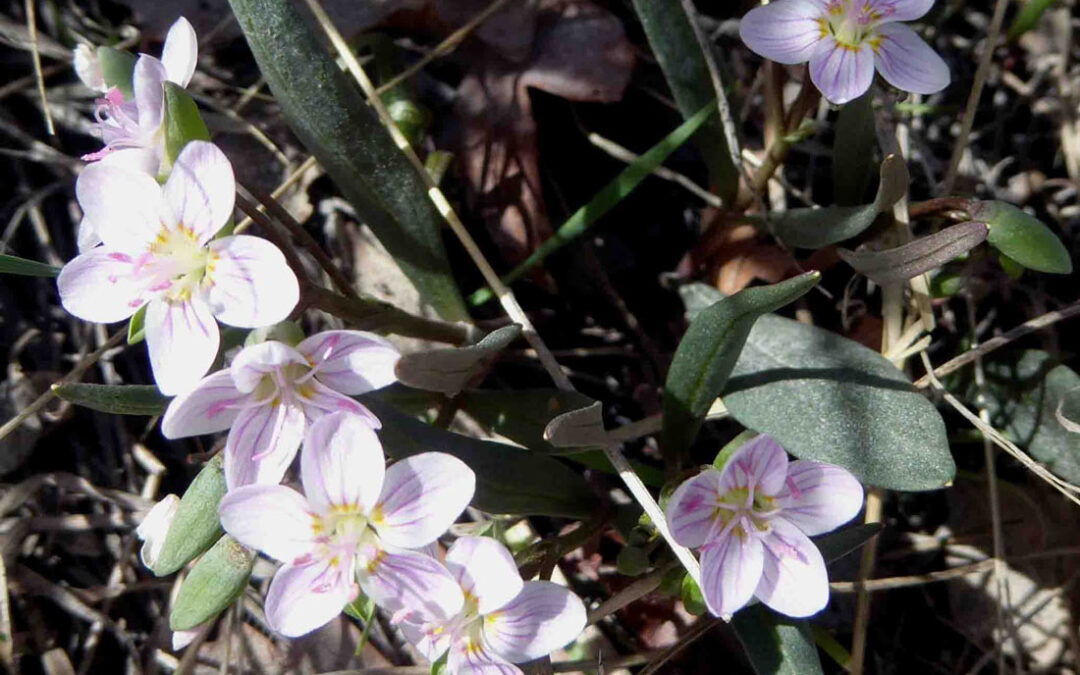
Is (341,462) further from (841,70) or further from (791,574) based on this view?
(841,70)

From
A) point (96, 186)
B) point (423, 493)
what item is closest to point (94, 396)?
point (96, 186)

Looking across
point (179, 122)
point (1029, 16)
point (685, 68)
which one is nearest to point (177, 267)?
point (179, 122)

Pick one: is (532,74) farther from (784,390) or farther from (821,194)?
(784,390)

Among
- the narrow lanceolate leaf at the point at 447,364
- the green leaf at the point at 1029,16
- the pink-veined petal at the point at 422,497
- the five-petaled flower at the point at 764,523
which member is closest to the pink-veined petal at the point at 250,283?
the narrow lanceolate leaf at the point at 447,364

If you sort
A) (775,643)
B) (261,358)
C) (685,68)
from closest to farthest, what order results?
(261,358) < (775,643) < (685,68)

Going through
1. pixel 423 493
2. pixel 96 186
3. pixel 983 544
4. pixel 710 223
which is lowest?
pixel 983 544

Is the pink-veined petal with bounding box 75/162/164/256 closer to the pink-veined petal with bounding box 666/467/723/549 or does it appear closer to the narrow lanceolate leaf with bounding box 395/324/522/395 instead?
the narrow lanceolate leaf with bounding box 395/324/522/395
